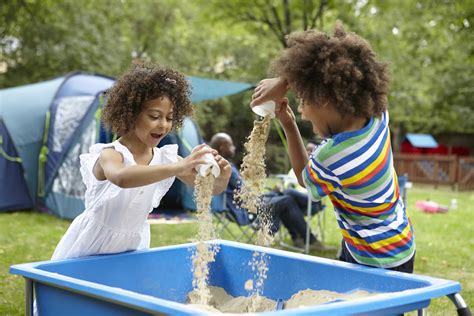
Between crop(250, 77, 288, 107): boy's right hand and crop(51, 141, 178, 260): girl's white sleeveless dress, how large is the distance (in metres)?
0.61

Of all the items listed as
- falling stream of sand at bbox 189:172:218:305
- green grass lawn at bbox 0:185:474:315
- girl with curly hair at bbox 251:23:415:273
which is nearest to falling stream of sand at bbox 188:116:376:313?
falling stream of sand at bbox 189:172:218:305

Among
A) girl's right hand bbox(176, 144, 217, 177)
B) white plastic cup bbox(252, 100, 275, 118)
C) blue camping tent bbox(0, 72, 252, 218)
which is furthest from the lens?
blue camping tent bbox(0, 72, 252, 218)

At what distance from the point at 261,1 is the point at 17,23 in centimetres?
729

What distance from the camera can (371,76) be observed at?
2.32 m

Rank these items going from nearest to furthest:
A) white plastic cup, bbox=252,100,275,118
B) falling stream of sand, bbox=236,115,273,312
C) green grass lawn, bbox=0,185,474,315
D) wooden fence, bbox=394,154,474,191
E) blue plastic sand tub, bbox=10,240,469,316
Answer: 1. blue plastic sand tub, bbox=10,240,469,316
2. white plastic cup, bbox=252,100,275,118
3. falling stream of sand, bbox=236,115,273,312
4. green grass lawn, bbox=0,185,474,315
5. wooden fence, bbox=394,154,474,191

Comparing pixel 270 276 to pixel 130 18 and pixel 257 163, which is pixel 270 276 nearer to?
pixel 257 163

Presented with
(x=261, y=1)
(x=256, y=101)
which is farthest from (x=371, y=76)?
(x=261, y=1)

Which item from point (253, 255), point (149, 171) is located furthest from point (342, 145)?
point (253, 255)

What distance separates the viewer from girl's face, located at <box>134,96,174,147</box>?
9.57 ft

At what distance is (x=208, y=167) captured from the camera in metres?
2.44

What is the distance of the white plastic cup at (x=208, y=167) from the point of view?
243 cm

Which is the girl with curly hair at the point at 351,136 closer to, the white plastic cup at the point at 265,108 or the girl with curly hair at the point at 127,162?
the white plastic cup at the point at 265,108

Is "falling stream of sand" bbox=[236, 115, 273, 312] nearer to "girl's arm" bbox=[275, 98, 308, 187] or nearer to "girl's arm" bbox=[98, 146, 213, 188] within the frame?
"girl's arm" bbox=[275, 98, 308, 187]

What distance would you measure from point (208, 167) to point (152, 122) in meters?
0.59
